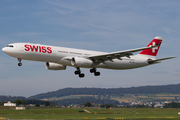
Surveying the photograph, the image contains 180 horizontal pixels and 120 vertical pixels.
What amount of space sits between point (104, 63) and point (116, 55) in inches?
157

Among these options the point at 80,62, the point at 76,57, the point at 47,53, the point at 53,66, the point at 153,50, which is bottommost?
the point at 80,62

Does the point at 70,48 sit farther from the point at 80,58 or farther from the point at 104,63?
the point at 104,63

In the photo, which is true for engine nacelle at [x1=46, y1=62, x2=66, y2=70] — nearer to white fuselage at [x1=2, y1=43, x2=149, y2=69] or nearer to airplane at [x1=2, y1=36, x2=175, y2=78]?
airplane at [x1=2, y1=36, x2=175, y2=78]

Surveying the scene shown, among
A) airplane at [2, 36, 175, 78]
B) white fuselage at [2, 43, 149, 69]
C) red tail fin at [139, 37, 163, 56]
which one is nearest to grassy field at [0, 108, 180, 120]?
airplane at [2, 36, 175, 78]

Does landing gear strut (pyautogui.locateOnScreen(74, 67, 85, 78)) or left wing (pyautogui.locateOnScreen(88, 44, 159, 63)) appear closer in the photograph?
left wing (pyautogui.locateOnScreen(88, 44, 159, 63))

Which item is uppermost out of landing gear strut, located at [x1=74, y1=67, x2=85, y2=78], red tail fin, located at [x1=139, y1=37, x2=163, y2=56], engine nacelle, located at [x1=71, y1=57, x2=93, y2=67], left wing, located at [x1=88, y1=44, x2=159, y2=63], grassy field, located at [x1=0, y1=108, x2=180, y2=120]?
red tail fin, located at [x1=139, y1=37, x2=163, y2=56]

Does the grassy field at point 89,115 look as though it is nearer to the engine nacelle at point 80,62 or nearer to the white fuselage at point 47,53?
the white fuselage at point 47,53

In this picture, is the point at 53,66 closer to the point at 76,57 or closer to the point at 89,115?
the point at 76,57

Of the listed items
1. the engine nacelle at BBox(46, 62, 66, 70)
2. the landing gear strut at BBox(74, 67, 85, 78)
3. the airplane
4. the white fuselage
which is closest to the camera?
the white fuselage

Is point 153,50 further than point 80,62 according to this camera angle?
Yes

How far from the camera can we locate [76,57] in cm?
4456

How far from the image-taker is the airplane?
1634 inches

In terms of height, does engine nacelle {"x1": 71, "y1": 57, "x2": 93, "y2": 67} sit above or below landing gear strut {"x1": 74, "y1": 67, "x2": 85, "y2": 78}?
above

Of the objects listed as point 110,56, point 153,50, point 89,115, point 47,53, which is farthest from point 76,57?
point 89,115
